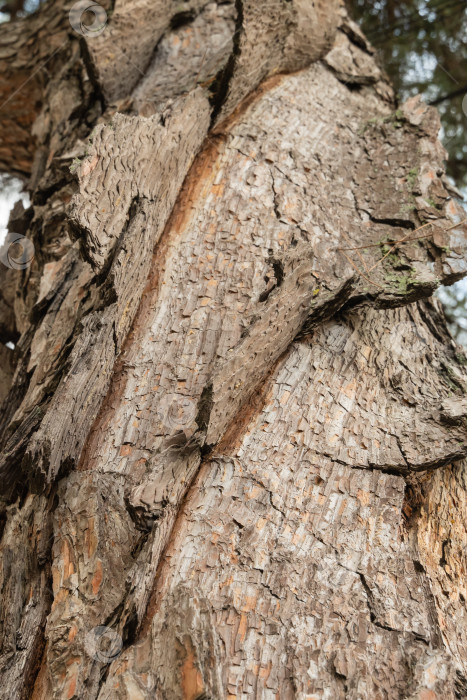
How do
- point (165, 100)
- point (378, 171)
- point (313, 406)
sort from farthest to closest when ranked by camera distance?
1. point (165, 100)
2. point (378, 171)
3. point (313, 406)

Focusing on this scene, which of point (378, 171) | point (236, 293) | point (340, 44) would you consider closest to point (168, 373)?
point (236, 293)

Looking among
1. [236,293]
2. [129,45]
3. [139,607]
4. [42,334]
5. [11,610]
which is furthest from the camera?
[129,45]

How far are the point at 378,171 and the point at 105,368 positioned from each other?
3.78 feet

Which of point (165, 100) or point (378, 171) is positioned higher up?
point (165, 100)

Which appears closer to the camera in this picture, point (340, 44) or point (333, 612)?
point (333, 612)

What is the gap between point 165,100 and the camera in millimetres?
2191

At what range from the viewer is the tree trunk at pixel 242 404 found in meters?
1.14

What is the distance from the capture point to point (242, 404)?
1399 millimetres

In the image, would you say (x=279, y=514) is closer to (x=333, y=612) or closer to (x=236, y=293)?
(x=333, y=612)

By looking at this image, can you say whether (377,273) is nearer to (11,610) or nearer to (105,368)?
(105,368)

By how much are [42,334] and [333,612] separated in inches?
43.6

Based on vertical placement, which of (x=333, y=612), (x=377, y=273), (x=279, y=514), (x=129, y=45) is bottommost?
(x=333, y=612)

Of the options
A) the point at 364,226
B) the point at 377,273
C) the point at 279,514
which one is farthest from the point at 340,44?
the point at 279,514

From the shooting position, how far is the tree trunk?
114cm
